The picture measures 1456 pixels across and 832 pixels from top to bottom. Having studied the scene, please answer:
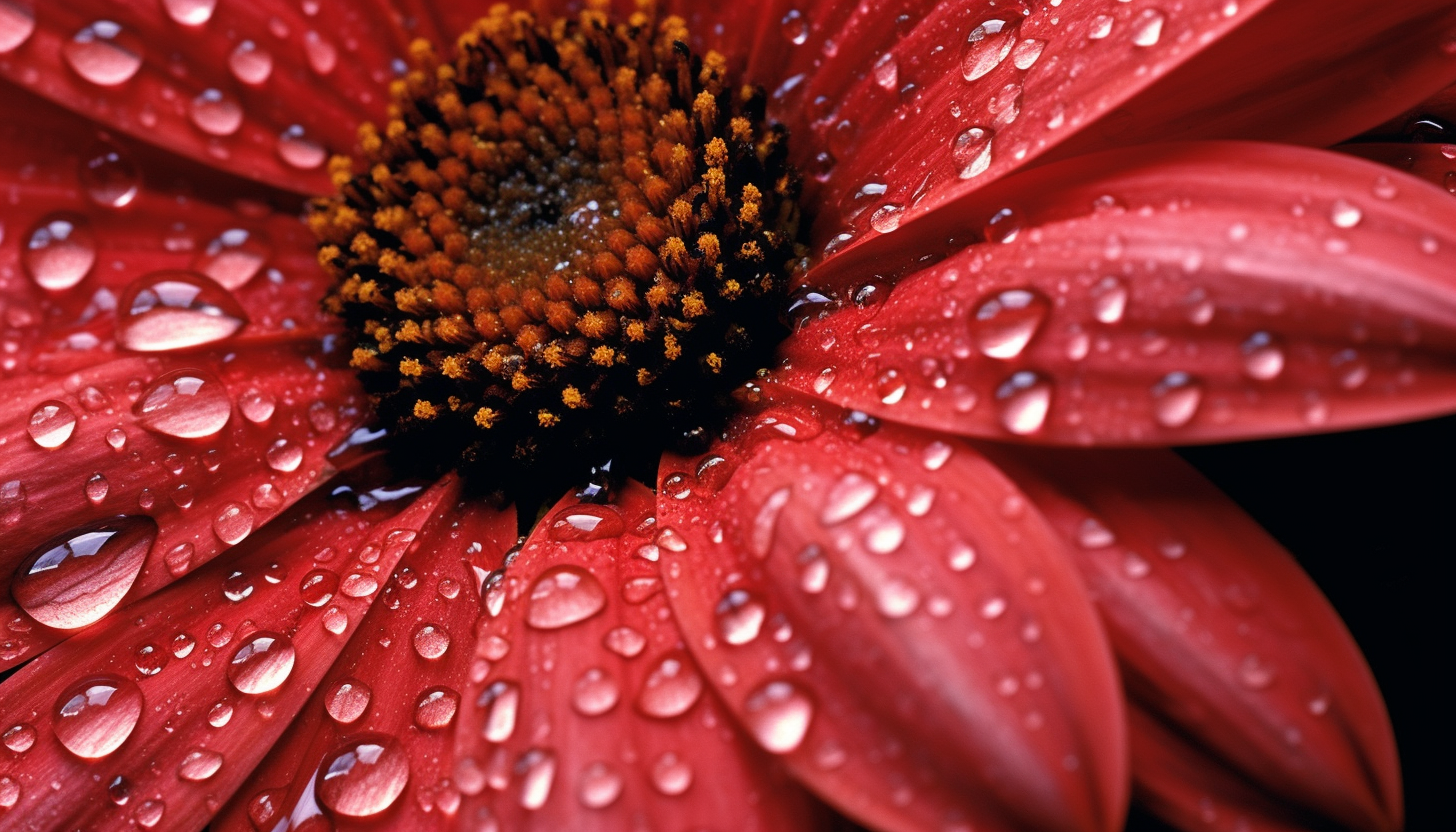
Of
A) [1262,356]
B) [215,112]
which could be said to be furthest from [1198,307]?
[215,112]

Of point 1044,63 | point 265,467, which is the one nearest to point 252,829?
point 265,467

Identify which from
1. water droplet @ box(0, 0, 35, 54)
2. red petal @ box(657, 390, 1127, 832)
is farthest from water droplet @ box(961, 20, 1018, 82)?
water droplet @ box(0, 0, 35, 54)

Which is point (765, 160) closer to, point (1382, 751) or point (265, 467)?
point (265, 467)

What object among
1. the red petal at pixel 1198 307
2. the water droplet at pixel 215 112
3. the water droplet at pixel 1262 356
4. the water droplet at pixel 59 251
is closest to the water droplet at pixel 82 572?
the water droplet at pixel 59 251

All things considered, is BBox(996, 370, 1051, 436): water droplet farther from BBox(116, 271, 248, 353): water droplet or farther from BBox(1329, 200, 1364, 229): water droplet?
BBox(116, 271, 248, 353): water droplet

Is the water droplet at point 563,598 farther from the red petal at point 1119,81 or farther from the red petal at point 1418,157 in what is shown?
the red petal at point 1418,157
